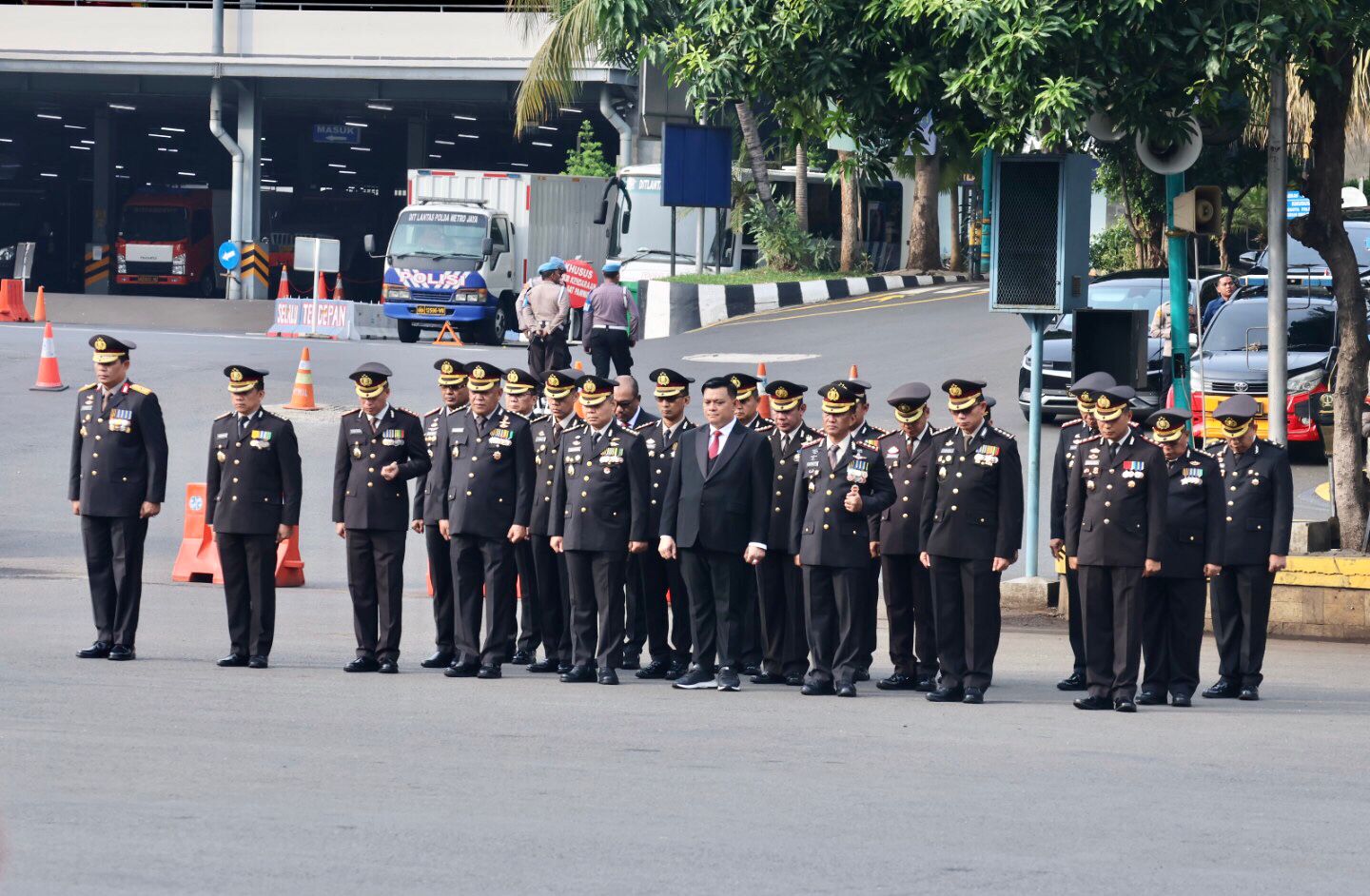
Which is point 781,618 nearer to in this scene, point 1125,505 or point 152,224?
point 1125,505

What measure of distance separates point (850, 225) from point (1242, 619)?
25648 millimetres

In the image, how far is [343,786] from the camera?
23.7 feet

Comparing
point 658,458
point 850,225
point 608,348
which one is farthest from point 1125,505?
point 850,225

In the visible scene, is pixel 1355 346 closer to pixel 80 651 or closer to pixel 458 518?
pixel 458 518

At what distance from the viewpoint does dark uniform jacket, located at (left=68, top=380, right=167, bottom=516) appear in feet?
36.0

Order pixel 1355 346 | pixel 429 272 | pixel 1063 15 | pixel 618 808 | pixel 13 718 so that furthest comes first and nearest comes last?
pixel 429 272
pixel 1355 346
pixel 1063 15
pixel 13 718
pixel 618 808

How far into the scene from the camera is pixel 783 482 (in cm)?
1097

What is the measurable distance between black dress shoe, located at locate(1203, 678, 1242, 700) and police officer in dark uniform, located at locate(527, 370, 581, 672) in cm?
363

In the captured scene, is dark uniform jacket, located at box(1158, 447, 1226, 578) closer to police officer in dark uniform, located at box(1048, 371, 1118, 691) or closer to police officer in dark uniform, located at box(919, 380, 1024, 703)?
police officer in dark uniform, located at box(1048, 371, 1118, 691)

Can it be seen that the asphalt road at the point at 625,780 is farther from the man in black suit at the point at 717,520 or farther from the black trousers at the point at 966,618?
the man in black suit at the point at 717,520

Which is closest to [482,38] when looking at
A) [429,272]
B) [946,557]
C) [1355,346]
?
[429,272]

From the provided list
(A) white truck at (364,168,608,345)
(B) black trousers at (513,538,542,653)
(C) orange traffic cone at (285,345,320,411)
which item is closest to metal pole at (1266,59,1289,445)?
(B) black trousers at (513,538,542,653)

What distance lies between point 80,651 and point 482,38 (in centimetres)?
3202

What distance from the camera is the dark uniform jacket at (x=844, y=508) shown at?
1023cm
